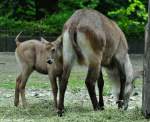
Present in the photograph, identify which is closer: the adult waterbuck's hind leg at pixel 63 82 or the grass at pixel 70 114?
the grass at pixel 70 114

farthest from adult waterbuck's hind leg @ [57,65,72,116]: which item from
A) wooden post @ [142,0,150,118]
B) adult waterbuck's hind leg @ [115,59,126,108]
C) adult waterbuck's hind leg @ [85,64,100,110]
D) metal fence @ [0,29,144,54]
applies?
metal fence @ [0,29,144,54]

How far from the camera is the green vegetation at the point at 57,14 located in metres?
18.5

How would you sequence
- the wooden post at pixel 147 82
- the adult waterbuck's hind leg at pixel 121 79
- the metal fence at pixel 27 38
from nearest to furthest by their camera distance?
the wooden post at pixel 147 82, the adult waterbuck's hind leg at pixel 121 79, the metal fence at pixel 27 38

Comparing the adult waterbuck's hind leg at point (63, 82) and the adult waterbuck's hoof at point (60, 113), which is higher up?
the adult waterbuck's hind leg at point (63, 82)

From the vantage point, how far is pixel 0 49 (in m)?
18.0

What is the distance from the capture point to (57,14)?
19656 millimetres

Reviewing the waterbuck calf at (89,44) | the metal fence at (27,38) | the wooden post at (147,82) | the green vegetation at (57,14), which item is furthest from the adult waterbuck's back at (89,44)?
the green vegetation at (57,14)

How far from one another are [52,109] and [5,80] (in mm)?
4818

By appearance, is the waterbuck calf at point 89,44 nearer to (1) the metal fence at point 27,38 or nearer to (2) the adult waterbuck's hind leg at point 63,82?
(2) the adult waterbuck's hind leg at point 63,82

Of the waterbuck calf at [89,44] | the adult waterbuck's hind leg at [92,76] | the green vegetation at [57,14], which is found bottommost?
the green vegetation at [57,14]

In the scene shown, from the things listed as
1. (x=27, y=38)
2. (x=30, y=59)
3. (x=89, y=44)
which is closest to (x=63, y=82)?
(x=89, y=44)

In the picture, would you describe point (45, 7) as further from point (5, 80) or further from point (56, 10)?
point (5, 80)

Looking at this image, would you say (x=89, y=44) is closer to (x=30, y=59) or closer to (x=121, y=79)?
(x=121, y=79)

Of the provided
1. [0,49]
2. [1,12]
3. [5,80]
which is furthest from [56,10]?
[5,80]
